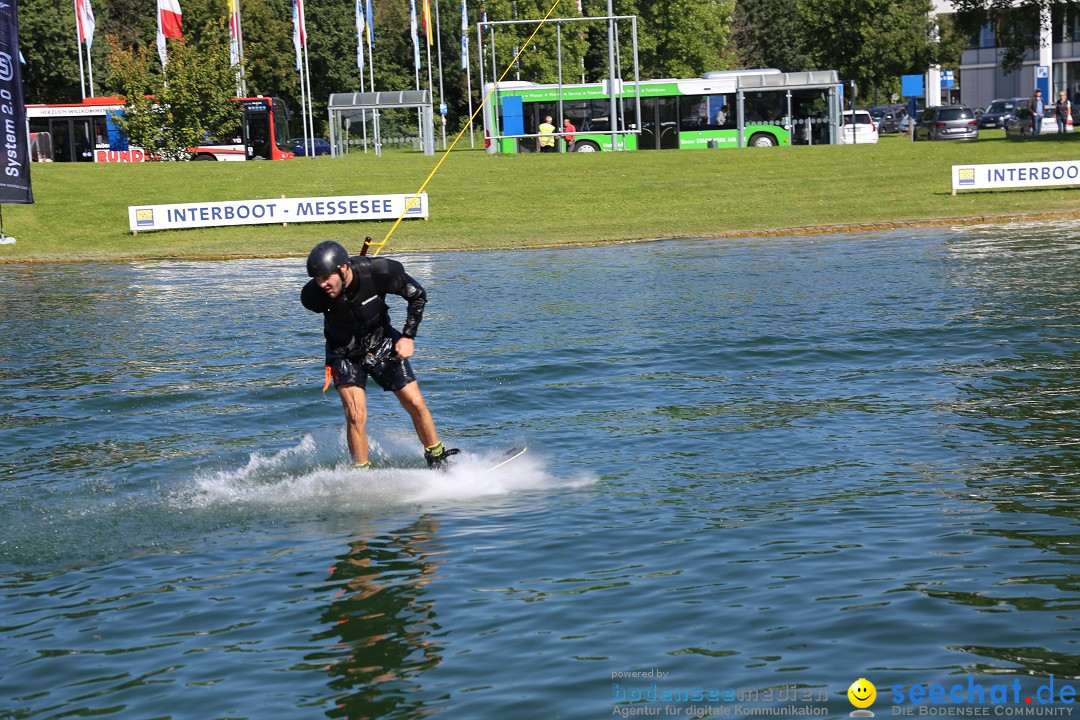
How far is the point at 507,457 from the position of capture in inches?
419

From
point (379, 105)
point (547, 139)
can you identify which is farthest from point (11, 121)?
point (547, 139)

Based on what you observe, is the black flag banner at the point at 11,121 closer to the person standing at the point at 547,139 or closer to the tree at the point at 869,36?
the person standing at the point at 547,139

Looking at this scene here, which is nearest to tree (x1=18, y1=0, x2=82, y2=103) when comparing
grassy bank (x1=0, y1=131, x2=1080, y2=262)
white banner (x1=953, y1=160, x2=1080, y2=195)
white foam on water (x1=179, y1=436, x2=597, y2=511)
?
grassy bank (x1=0, y1=131, x2=1080, y2=262)

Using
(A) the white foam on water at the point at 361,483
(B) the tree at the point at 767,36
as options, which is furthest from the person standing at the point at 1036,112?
(A) the white foam on water at the point at 361,483

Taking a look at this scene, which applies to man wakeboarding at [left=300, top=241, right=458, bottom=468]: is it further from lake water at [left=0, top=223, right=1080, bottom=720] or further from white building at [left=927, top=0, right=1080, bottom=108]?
white building at [left=927, top=0, right=1080, bottom=108]

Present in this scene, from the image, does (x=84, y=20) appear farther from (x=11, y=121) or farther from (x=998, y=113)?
(x=998, y=113)

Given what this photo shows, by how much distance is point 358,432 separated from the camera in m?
10.3

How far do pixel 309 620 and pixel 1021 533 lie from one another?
15.5 ft

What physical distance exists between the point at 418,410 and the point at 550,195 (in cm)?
3024

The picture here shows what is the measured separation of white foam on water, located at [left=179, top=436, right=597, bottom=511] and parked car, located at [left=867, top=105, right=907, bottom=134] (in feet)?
231

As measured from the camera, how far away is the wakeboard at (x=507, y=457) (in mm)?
10547

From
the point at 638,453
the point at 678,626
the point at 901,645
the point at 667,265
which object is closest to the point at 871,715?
the point at 901,645

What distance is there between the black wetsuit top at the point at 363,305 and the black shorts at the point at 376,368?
0.22 ft

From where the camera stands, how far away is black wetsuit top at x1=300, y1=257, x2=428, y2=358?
10016mm
